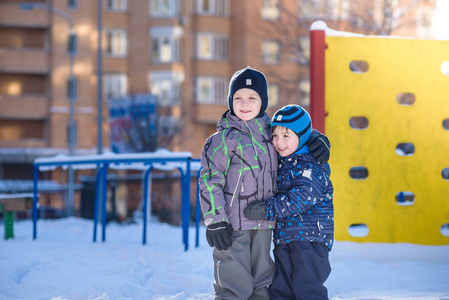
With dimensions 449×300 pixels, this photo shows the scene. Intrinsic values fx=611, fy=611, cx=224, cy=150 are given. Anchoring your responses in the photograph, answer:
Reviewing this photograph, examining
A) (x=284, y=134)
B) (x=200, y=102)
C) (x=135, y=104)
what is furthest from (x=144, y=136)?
(x=284, y=134)

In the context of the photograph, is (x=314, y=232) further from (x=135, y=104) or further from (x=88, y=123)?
(x=88, y=123)

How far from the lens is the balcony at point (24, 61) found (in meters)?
33.6

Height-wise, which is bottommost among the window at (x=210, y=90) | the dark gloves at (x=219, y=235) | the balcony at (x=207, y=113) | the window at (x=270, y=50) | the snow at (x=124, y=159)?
the dark gloves at (x=219, y=235)

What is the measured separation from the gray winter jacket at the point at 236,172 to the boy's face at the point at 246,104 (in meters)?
0.04

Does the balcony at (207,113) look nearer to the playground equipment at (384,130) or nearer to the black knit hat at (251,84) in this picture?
the playground equipment at (384,130)

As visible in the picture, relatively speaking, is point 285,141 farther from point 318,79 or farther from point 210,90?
point 210,90

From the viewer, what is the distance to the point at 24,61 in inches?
1329

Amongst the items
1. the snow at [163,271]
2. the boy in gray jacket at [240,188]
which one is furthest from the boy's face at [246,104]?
the snow at [163,271]

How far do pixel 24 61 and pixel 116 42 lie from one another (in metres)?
5.16

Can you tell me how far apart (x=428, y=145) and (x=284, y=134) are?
3354mm

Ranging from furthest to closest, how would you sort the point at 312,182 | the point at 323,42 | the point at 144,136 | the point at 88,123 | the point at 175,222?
the point at 88,123
the point at 144,136
the point at 175,222
the point at 323,42
the point at 312,182

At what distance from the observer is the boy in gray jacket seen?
12.5 ft

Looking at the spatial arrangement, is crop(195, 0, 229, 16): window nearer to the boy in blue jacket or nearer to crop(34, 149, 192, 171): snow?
crop(34, 149, 192, 171): snow

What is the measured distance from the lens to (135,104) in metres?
26.2
